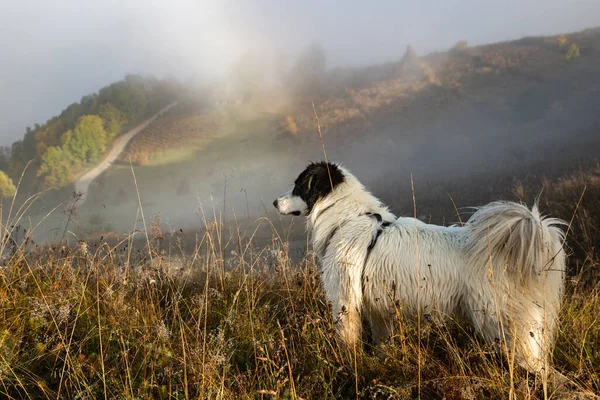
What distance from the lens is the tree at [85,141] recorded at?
1393 inches

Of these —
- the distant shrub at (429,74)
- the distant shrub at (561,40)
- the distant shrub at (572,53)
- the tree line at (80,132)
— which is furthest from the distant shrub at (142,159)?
the distant shrub at (561,40)

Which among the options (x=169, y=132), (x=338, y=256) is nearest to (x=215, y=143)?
(x=169, y=132)

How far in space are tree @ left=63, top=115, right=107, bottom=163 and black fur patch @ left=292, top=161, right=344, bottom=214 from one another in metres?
40.4

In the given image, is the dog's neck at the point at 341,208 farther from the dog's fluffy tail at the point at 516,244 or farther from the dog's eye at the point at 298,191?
the dog's fluffy tail at the point at 516,244

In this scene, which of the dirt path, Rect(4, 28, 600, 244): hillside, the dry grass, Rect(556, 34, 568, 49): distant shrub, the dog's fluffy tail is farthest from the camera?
the dry grass

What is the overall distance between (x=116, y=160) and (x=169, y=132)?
274 inches

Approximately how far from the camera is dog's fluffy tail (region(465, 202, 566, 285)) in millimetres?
2266

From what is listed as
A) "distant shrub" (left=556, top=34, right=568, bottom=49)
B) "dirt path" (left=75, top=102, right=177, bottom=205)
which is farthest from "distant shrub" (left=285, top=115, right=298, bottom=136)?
"distant shrub" (left=556, top=34, right=568, bottom=49)

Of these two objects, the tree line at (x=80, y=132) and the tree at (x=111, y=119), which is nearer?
the tree line at (x=80, y=132)

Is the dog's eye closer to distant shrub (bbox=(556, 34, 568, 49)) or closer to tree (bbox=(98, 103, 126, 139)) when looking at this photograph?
tree (bbox=(98, 103, 126, 139))

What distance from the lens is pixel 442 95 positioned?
3322 cm

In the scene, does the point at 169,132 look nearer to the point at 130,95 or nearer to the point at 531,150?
the point at 130,95

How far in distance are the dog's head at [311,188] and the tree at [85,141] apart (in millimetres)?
40200

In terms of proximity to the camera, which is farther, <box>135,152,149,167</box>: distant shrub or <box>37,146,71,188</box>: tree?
<box>135,152,149,167</box>: distant shrub
